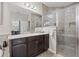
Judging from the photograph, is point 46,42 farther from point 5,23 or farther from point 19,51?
point 5,23

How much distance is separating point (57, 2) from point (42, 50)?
711mm

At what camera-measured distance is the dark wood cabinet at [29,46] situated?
1465 mm

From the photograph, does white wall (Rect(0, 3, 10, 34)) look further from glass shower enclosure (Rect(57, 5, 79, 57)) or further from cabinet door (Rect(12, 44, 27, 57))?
glass shower enclosure (Rect(57, 5, 79, 57))

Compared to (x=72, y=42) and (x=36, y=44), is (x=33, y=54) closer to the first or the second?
(x=36, y=44)

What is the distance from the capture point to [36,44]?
163 centimetres

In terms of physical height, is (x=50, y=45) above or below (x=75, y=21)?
below

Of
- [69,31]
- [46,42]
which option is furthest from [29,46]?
[69,31]

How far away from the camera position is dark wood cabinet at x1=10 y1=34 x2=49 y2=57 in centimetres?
146

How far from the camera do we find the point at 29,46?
1630 mm

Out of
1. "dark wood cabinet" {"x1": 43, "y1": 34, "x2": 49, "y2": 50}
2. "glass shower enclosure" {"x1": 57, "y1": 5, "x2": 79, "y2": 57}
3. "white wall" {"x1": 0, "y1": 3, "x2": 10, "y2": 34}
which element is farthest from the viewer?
"glass shower enclosure" {"x1": 57, "y1": 5, "x2": 79, "y2": 57}

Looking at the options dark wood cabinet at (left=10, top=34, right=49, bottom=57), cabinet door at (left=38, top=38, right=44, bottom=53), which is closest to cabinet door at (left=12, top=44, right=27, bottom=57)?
dark wood cabinet at (left=10, top=34, right=49, bottom=57)

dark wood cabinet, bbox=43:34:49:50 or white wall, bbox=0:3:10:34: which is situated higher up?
white wall, bbox=0:3:10:34

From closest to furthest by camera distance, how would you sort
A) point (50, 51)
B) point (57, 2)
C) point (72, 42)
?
point (57, 2) < point (50, 51) < point (72, 42)

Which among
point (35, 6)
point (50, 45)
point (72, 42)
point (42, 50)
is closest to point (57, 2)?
point (35, 6)
